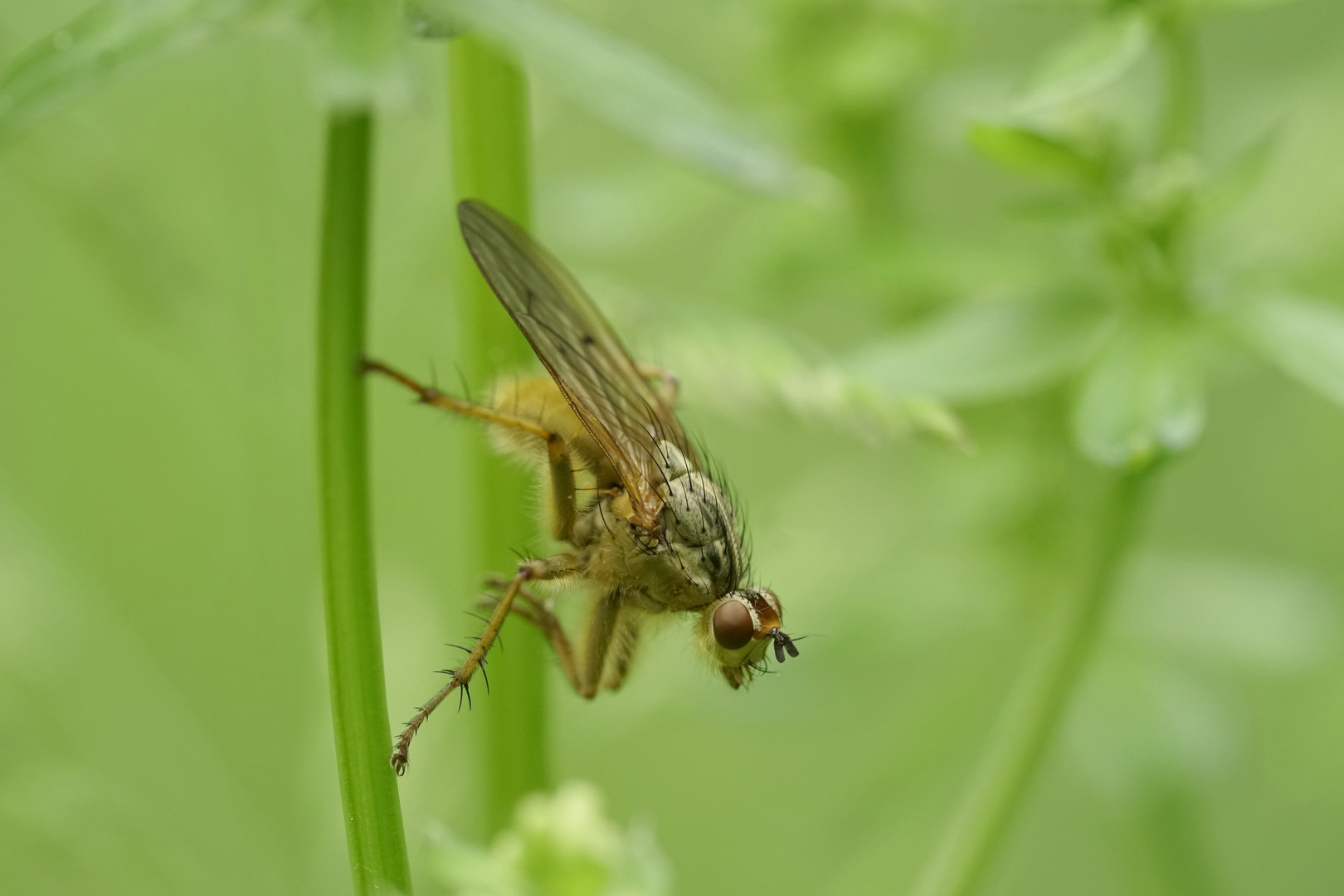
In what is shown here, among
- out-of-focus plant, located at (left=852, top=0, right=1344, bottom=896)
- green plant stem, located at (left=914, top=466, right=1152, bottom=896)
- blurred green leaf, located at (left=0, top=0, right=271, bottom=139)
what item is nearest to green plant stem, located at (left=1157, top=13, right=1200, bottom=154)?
out-of-focus plant, located at (left=852, top=0, right=1344, bottom=896)

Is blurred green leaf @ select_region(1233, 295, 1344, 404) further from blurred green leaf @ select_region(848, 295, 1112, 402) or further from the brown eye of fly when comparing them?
the brown eye of fly

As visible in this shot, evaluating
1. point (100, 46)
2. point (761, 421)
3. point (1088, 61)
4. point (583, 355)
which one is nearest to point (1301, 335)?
point (1088, 61)

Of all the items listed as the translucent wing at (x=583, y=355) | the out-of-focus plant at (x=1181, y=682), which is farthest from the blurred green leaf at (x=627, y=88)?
the out-of-focus plant at (x=1181, y=682)

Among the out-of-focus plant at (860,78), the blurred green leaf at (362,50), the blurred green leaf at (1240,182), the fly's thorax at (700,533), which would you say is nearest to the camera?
the blurred green leaf at (362,50)

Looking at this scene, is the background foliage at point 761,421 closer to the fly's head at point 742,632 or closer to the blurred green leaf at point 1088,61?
the blurred green leaf at point 1088,61

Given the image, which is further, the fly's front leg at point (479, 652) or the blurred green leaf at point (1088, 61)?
the fly's front leg at point (479, 652)

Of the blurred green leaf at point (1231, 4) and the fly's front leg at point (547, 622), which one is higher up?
the blurred green leaf at point (1231, 4)

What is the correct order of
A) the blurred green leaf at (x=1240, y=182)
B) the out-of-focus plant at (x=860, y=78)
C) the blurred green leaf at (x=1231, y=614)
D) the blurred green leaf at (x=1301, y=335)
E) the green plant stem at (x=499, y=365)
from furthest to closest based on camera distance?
the blurred green leaf at (x=1231, y=614) → the out-of-focus plant at (x=860, y=78) → the blurred green leaf at (x=1240, y=182) → the blurred green leaf at (x=1301, y=335) → the green plant stem at (x=499, y=365)

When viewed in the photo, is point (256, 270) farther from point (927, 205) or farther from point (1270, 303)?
point (927, 205)
